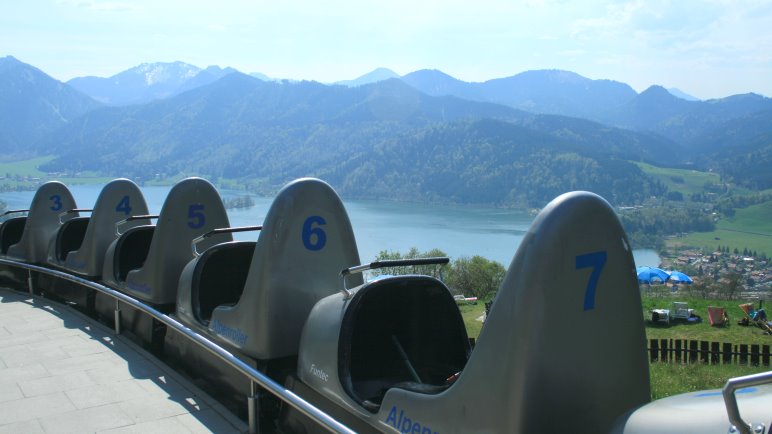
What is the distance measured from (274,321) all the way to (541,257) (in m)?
3.07

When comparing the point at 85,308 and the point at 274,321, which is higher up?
the point at 274,321

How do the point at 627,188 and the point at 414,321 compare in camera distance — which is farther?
the point at 627,188

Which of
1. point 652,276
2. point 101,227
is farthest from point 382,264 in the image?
point 652,276

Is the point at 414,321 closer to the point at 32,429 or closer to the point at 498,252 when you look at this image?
the point at 32,429

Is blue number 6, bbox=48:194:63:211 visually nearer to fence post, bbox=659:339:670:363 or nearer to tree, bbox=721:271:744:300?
fence post, bbox=659:339:670:363

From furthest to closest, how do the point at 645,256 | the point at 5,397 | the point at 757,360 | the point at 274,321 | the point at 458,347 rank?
the point at 645,256 → the point at 757,360 → the point at 5,397 → the point at 274,321 → the point at 458,347

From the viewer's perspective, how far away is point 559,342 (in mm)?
3000

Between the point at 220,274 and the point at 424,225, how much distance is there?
127 meters

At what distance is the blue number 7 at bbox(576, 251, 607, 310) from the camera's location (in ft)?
10.1

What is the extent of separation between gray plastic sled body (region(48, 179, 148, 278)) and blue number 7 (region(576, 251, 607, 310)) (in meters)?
8.35

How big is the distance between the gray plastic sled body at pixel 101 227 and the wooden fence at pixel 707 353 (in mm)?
13619

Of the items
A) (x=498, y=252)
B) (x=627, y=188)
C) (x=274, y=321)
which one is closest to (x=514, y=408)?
(x=274, y=321)

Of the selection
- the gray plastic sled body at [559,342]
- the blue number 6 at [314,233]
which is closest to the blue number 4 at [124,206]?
the blue number 6 at [314,233]

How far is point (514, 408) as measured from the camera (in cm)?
293
